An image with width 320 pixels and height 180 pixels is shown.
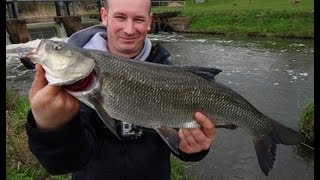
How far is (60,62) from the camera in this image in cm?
244

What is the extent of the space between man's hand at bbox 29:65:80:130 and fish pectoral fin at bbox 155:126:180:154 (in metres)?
0.66

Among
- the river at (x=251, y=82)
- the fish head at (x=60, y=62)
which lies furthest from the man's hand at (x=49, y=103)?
the river at (x=251, y=82)

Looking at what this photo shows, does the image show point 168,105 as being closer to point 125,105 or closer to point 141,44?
point 125,105

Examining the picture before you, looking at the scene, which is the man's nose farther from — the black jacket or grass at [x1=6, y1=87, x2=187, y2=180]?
grass at [x1=6, y1=87, x2=187, y2=180]

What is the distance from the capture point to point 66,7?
3133 cm

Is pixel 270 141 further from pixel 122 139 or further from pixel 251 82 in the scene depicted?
pixel 251 82

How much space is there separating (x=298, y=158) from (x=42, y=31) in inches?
804

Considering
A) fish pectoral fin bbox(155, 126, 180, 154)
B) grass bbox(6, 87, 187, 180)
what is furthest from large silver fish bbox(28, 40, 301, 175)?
grass bbox(6, 87, 187, 180)

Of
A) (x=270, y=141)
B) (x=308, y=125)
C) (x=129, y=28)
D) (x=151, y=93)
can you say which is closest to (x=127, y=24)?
(x=129, y=28)

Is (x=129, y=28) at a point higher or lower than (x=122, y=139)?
higher

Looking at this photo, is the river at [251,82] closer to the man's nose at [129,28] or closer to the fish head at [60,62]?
the man's nose at [129,28]

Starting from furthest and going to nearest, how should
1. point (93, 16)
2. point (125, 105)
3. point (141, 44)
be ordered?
point (93, 16) → point (141, 44) → point (125, 105)

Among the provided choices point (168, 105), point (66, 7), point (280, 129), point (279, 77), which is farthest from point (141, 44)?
point (66, 7)

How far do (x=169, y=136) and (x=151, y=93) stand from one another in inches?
13.3
